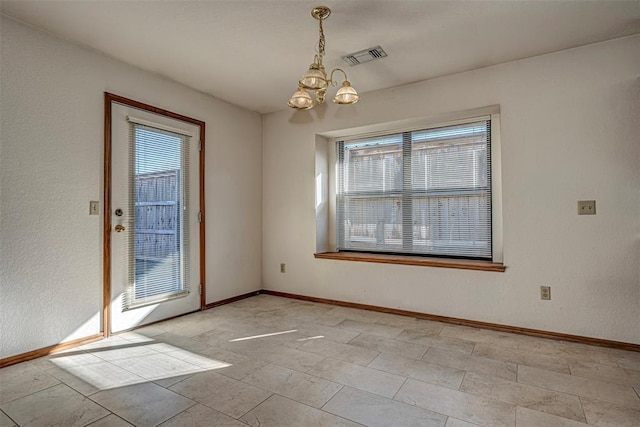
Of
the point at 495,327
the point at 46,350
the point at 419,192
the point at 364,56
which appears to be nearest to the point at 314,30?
the point at 364,56

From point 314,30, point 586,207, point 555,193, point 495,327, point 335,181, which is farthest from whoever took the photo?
point 335,181

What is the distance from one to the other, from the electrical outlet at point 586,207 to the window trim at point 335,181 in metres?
0.66

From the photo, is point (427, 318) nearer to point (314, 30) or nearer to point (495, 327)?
point (495, 327)

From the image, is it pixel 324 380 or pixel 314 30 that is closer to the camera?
pixel 324 380

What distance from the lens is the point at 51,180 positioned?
258cm

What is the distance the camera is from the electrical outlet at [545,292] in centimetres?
293

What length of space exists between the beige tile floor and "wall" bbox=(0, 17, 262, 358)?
13.8 inches

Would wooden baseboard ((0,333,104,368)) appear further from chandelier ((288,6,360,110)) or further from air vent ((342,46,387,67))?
air vent ((342,46,387,67))

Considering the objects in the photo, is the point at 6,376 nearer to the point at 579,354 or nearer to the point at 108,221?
the point at 108,221

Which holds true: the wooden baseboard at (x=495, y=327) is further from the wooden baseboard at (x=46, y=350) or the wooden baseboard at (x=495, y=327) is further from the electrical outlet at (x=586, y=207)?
the wooden baseboard at (x=46, y=350)

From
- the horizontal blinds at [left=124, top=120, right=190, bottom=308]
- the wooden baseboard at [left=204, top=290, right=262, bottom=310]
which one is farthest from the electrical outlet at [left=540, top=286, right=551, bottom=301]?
the horizontal blinds at [left=124, top=120, right=190, bottom=308]

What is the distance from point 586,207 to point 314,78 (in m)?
2.45

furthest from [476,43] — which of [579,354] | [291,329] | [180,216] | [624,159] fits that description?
[180,216]

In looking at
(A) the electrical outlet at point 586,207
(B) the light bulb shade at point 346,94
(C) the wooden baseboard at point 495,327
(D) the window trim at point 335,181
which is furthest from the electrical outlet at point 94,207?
(A) the electrical outlet at point 586,207
